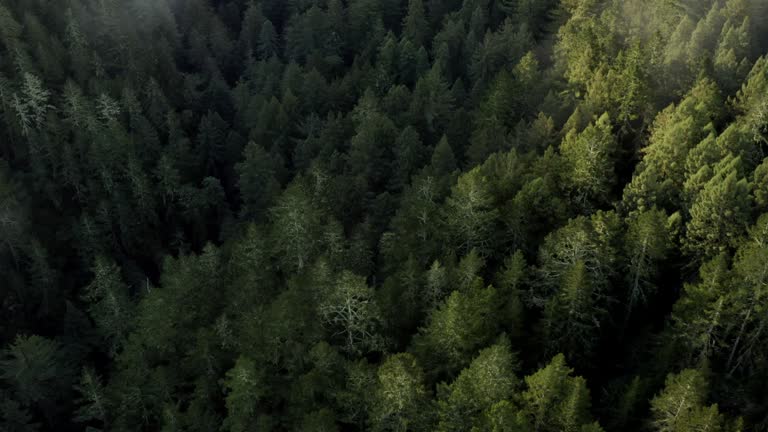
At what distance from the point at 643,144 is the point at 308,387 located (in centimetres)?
3027

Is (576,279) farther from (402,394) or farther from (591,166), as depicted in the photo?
(591,166)

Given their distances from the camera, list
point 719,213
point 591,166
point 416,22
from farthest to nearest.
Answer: point 416,22 < point 591,166 < point 719,213

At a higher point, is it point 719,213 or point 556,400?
point 719,213

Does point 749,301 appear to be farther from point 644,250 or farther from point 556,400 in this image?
point 556,400

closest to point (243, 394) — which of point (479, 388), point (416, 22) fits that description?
point (479, 388)

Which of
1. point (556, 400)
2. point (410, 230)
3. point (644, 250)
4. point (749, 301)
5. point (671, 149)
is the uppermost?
point (671, 149)

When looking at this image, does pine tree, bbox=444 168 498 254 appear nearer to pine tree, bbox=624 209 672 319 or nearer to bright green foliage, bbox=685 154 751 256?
pine tree, bbox=624 209 672 319

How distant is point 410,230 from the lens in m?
47.9

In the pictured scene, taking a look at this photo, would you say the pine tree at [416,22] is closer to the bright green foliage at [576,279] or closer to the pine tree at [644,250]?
the pine tree at [644,250]

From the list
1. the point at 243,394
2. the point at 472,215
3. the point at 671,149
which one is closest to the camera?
the point at 243,394

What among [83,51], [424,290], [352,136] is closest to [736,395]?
[424,290]

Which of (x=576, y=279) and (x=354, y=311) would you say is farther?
(x=354, y=311)

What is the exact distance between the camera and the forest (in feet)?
120

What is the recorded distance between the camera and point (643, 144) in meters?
51.6
